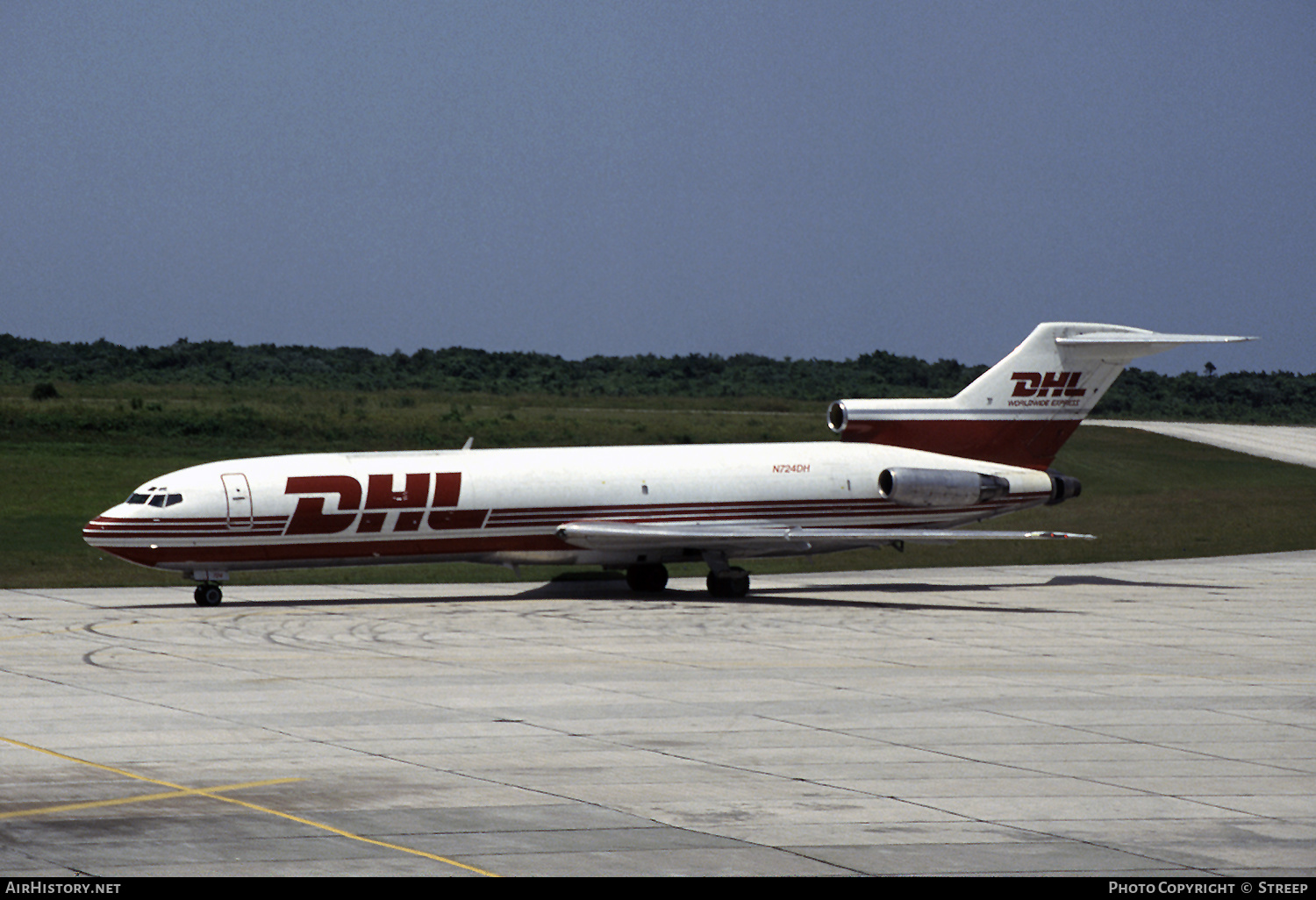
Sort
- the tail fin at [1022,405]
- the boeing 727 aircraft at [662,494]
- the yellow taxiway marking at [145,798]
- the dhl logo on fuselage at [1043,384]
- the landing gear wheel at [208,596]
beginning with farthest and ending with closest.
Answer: the dhl logo on fuselage at [1043,384] < the tail fin at [1022,405] < the landing gear wheel at [208,596] < the boeing 727 aircraft at [662,494] < the yellow taxiway marking at [145,798]

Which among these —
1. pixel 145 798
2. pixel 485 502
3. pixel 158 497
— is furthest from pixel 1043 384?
pixel 145 798

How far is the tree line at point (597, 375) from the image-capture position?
406ft

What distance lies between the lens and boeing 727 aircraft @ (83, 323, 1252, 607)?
3516 centimetres

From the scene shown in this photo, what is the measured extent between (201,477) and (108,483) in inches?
1071

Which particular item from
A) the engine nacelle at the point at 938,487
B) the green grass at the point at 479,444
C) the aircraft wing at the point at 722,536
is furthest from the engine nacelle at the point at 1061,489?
the green grass at the point at 479,444

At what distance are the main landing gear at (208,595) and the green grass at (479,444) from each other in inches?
240

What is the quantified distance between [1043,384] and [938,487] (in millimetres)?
5080

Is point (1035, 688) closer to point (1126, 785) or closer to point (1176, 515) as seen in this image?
point (1126, 785)

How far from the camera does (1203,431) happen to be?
304 feet

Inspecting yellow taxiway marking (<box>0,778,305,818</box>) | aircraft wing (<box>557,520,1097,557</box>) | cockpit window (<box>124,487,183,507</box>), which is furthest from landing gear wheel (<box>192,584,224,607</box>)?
yellow taxiway marking (<box>0,778,305,818</box>)

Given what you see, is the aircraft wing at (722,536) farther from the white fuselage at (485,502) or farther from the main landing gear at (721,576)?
the main landing gear at (721,576)

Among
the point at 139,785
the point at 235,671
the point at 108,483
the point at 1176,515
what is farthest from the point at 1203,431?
the point at 139,785

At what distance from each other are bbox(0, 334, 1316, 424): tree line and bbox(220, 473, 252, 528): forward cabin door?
3130 inches

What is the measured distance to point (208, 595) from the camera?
3575cm
